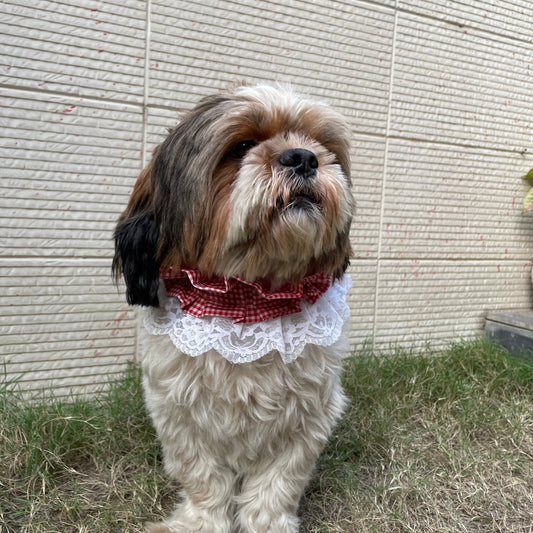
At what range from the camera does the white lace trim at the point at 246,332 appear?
55.9 inches

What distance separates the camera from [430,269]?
3.07m

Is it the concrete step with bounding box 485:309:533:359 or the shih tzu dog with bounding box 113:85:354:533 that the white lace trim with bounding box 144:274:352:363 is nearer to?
the shih tzu dog with bounding box 113:85:354:533

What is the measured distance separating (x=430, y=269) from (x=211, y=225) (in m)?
2.03

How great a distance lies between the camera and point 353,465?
6.40ft

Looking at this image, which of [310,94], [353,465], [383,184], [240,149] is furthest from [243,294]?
Answer: [383,184]

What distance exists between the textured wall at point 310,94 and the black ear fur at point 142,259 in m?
0.79

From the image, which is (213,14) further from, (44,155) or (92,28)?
(44,155)

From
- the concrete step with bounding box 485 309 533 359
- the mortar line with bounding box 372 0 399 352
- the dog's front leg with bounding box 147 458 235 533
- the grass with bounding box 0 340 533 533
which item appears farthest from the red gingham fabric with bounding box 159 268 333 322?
the concrete step with bounding box 485 309 533 359

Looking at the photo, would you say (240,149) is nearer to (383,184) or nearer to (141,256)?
(141,256)

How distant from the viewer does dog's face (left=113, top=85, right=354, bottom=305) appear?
1.29 m

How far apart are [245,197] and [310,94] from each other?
1.49 metres

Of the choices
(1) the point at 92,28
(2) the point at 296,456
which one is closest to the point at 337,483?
(2) the point at 296,456

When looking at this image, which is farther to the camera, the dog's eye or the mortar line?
the mortar line

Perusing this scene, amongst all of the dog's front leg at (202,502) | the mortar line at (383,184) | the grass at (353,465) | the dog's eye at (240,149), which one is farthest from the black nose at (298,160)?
the mortar line at (383,184)
